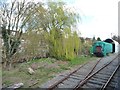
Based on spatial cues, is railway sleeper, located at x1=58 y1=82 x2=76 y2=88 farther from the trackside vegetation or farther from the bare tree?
the bare tree

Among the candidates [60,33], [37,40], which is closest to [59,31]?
[60,33]

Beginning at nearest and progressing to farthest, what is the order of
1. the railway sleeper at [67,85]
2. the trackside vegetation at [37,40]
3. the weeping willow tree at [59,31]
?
the railway sleeper at [67,85]
the trackside vegetation at [37,40]
the weeping willow tree at [59,31]

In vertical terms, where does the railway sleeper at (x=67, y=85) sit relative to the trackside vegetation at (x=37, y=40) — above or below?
below

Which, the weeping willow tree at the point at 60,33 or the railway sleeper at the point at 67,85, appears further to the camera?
the weeping willow tree at the point at 60,33

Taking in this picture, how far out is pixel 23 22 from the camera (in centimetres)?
1605

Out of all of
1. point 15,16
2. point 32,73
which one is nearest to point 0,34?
point 15,16

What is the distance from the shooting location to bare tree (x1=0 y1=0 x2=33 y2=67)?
49.6ft

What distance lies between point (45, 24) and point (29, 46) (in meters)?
2.91

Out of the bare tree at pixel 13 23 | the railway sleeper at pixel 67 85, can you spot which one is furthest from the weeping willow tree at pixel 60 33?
the railway sleeper at pixel 67 85

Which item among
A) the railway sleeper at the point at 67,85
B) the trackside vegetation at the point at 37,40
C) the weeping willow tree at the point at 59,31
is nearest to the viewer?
the railway sleeper at the point at 67,85

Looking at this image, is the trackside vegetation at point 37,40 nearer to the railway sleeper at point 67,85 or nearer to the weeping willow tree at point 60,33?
the weeping willow tree at point 60,33

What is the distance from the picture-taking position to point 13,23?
15891 mm

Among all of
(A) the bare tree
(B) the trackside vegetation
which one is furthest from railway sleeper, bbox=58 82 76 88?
(A) the bare tree

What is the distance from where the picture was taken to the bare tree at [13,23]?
15125 mm
